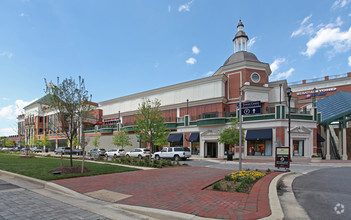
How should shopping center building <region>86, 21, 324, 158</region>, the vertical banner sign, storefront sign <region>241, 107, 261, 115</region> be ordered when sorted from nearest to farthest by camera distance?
storefront sign <region>241, 107, 261, 115</region>
the vertical banner sign
shopping center building <region>86, 21, 324, 158</region>

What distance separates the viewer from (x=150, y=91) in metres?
46.8

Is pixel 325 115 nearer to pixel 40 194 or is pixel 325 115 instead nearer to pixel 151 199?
pixel 151 199

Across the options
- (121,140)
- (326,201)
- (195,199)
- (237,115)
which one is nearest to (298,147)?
(237,115)

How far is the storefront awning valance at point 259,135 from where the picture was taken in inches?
1143

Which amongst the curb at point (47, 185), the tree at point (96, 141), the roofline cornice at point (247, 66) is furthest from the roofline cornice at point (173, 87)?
the curb at point (47, 185)

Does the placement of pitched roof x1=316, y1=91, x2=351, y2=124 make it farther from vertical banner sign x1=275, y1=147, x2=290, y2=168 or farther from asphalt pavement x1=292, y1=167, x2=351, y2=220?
asphalt pavement x1=292, y1=167, x2=351, y2=220

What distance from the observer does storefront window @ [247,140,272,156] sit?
30000 millimetres

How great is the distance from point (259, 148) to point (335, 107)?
1593 cm

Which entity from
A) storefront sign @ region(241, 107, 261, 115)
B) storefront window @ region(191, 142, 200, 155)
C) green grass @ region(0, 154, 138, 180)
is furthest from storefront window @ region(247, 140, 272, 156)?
green grass @ region(0, 154, 138, 180)

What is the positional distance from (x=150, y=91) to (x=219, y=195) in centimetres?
4105

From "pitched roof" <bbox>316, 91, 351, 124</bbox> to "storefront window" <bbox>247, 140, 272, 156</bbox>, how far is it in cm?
973

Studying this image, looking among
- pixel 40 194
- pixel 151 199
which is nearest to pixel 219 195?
pixel 151 199

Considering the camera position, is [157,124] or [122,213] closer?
[122,213]

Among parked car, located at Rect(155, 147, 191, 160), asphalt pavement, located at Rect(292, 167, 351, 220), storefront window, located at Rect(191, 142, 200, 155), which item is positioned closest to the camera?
asphalt pavement, located at Rect(292, 167, 351, 220)
